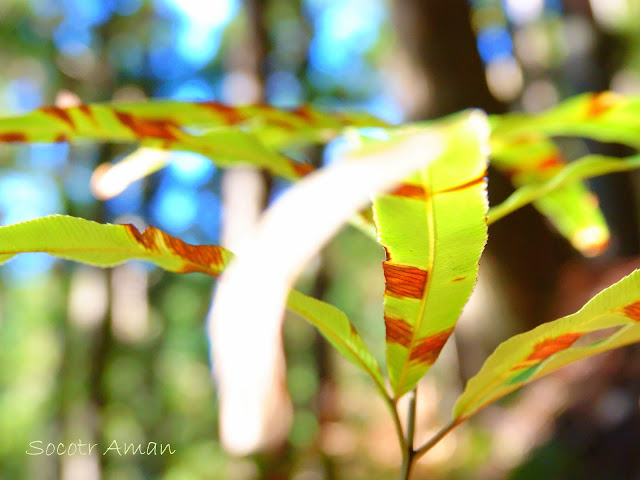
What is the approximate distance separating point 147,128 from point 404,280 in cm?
25

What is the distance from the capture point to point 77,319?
314 cm

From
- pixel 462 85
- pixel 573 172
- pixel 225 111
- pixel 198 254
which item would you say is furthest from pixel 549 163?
pixel 462 85

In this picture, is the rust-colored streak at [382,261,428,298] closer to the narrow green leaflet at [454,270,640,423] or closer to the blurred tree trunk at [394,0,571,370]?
the narrow green leaflet at [454,270,640,423]

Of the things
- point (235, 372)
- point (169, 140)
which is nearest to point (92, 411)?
point (169, 140)

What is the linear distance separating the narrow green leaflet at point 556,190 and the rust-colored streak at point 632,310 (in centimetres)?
29

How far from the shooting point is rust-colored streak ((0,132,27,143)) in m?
0.39

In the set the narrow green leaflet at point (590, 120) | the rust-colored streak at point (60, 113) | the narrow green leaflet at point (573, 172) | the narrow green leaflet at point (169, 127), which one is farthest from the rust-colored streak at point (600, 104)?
the rust-colored streak at point (60, 113)

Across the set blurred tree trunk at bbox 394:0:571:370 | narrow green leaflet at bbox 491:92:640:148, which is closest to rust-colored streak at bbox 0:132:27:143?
narrow green leaflet at bbox 491:92:640:148

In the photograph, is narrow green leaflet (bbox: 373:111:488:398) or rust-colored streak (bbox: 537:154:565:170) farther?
rust-colored streak (bbox: 537:154:565:170)

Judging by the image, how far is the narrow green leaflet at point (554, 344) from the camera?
10.6 inches

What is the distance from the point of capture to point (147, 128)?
15.8 inches

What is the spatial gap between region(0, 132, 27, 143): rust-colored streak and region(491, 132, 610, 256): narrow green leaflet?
42cm

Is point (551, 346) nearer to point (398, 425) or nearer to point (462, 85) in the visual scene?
point (398, 425)

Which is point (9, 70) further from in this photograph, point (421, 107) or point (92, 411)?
point (421, 107)
